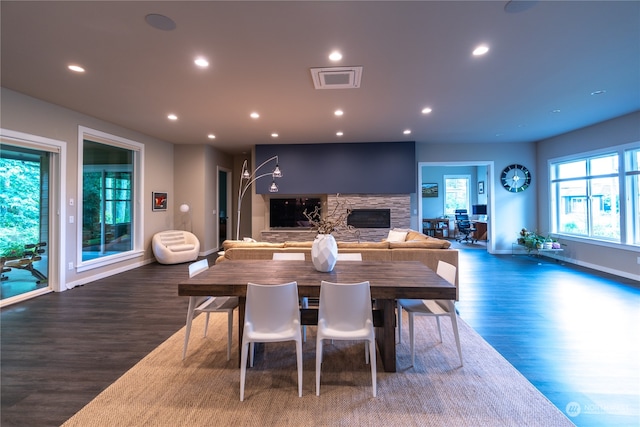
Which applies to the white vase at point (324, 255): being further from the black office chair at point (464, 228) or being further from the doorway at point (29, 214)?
the black office chair at point (464, 228)

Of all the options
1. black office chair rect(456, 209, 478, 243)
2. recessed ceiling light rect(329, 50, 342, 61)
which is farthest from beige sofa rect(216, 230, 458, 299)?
black office chair rect(456, 209, 478, 243)

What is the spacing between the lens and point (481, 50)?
9.34ft

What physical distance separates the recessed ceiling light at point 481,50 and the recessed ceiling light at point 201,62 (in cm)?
281

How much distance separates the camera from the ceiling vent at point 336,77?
3.21m

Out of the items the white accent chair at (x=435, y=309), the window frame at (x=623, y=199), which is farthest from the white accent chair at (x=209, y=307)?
the window frame at (x=623, y=199)

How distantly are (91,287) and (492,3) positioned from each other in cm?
622

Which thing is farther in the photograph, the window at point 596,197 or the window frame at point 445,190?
the window frame at point 445,190

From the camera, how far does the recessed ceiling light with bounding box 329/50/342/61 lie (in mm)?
2874

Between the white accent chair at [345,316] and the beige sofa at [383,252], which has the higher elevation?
the beige sofa at [383,252]

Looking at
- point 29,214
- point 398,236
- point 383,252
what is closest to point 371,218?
point 398,236

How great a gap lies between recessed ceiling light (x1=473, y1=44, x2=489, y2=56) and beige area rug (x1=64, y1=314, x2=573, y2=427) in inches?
114

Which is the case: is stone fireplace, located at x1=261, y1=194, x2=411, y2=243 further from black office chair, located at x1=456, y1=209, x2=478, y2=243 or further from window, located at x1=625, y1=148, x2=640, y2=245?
window, located at x1=625, y1=148, x2=640, y2=245

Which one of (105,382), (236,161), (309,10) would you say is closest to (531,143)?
(309,10)

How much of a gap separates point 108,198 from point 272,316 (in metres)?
5.34
